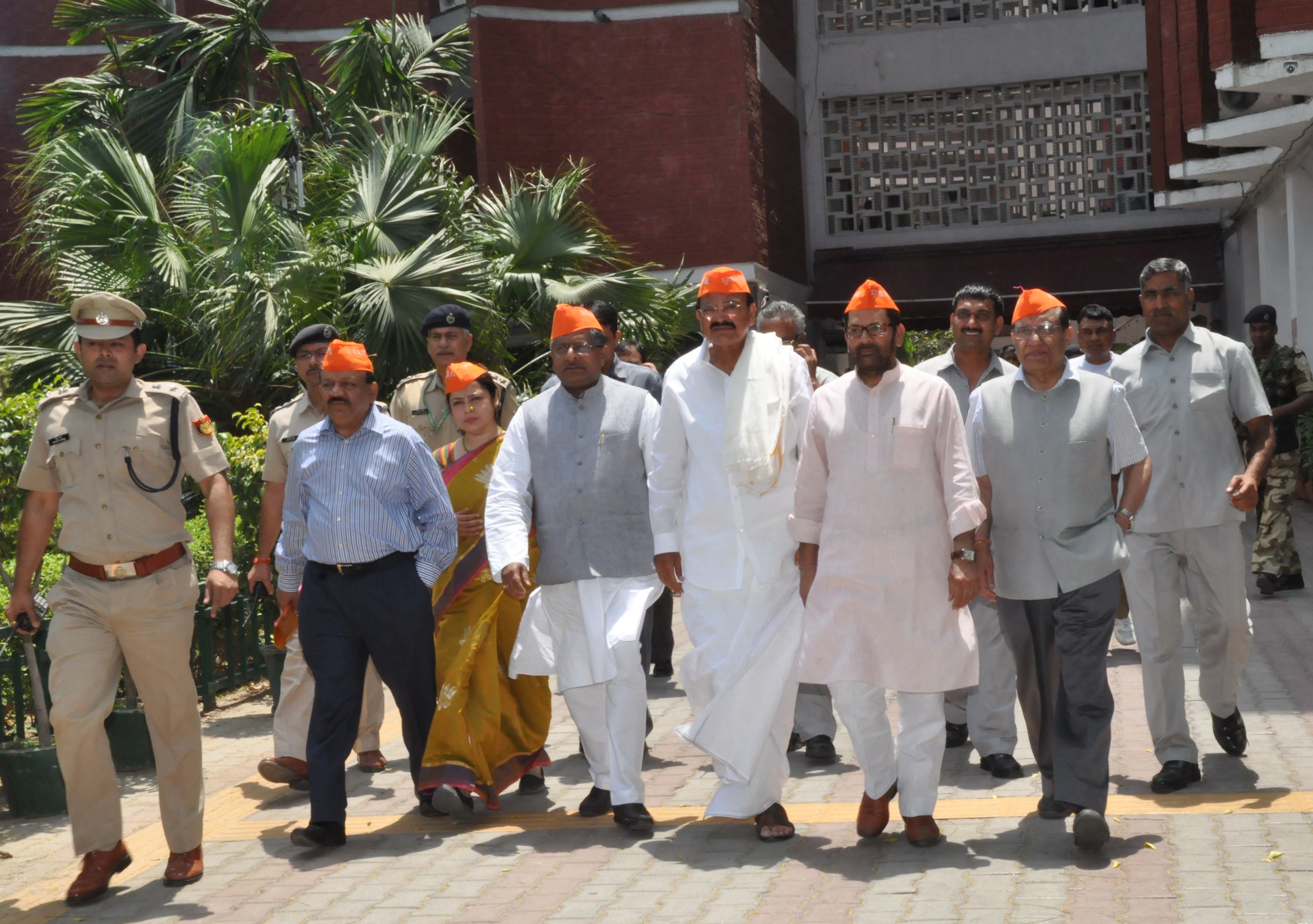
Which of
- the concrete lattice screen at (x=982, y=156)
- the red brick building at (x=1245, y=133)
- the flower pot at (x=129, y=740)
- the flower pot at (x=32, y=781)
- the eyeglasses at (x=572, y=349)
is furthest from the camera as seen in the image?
the concrete lattice screen at (x=982, y=156)

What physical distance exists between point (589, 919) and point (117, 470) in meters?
2.40

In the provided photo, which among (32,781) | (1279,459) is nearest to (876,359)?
(32,781)

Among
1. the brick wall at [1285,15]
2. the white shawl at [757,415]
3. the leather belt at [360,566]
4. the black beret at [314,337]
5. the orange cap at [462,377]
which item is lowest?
the leather belt at [360,566]

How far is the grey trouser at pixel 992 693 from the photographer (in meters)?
6.57

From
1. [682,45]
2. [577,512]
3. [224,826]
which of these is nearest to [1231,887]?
[577,512]

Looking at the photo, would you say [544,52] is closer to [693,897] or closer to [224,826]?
Answer: [224,826]

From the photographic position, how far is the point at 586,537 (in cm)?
621

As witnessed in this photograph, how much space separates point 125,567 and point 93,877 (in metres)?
1.12

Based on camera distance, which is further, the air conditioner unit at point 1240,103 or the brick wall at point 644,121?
the brick wall at point 644,121

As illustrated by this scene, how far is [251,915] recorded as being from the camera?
205 inches

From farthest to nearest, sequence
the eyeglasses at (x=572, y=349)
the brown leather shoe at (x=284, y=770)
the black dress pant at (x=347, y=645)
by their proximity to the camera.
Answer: the brown leather shoe at (x=284, y=770), the eyeglasses at (x=572, y=349), the black dress pant at (x=347, y=645)

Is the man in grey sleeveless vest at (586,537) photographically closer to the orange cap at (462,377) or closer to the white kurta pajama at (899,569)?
the orange cap at (462,377)

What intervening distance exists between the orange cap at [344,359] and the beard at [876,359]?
2.00 metres

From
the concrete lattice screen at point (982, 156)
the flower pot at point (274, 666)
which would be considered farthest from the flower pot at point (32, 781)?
the concrete lattice screen at point (982, 156)
